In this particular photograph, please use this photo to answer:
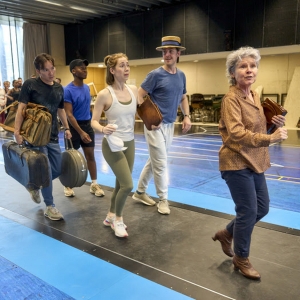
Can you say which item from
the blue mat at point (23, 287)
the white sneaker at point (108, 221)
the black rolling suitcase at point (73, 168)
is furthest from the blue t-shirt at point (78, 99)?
the blue mat at point (23, 287)

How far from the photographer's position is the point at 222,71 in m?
14.0

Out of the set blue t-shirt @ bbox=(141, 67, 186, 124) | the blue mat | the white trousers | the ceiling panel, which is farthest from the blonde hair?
the ceiling panel

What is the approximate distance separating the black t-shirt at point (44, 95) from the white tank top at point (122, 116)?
73 centimetres

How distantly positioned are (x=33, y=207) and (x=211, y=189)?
2.28 metres

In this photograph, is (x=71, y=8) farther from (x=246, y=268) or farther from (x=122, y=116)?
(x=246, y=268)

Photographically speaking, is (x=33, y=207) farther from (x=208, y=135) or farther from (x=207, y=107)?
(x=207, y=107)

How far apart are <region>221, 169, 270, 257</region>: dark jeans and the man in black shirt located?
6.15 feet

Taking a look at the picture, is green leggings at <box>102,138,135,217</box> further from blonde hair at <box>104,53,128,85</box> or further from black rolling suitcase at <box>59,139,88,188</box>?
black rolling suitcase at <box>59,139,88,188</box>

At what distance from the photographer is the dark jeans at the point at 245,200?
2107 mm

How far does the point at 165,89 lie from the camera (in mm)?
3398

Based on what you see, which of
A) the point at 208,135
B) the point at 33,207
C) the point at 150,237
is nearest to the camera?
the point at 150,237

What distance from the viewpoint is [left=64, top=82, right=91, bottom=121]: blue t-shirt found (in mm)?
3908

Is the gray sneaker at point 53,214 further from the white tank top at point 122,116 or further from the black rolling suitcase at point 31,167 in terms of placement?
the white tank top at point 122,116

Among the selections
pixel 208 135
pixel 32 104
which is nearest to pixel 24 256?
pixel 32 104
